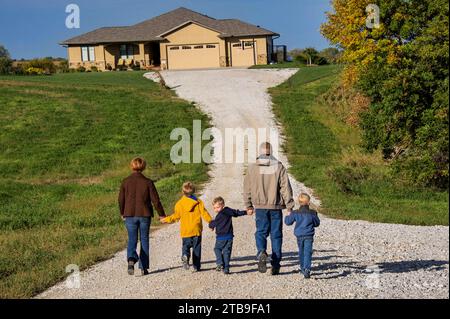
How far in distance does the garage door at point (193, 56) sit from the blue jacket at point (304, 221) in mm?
54169

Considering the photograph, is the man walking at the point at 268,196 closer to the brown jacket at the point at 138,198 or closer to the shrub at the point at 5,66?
the brown jacket at the point at 138,198

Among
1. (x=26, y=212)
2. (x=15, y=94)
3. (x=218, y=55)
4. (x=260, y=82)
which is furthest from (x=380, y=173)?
(x=218, y=55)

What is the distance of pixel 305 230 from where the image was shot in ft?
33.8

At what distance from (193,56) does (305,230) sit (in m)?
55.0

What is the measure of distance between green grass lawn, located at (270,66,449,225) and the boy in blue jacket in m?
7.16

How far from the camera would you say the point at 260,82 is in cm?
4875

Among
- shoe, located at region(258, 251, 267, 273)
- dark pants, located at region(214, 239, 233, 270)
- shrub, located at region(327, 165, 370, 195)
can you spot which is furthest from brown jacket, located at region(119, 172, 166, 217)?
shrub, located at region(327, 165, 370, 195)

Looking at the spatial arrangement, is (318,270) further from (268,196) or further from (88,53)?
(88,53)

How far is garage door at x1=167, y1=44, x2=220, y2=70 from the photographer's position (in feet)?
209

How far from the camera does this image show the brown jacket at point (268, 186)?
34.5ft

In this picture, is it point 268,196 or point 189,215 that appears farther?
point 189,215

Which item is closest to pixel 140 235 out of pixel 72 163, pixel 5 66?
pixel 72 163

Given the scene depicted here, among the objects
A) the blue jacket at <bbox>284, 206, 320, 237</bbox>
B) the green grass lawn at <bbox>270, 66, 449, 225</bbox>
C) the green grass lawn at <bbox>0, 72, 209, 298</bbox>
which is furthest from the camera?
the green grass lawn at <bbox>270, 66, 449, 225</bbox>

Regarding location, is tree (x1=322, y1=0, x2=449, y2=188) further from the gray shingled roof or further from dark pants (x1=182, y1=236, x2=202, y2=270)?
the gray shingled roof
